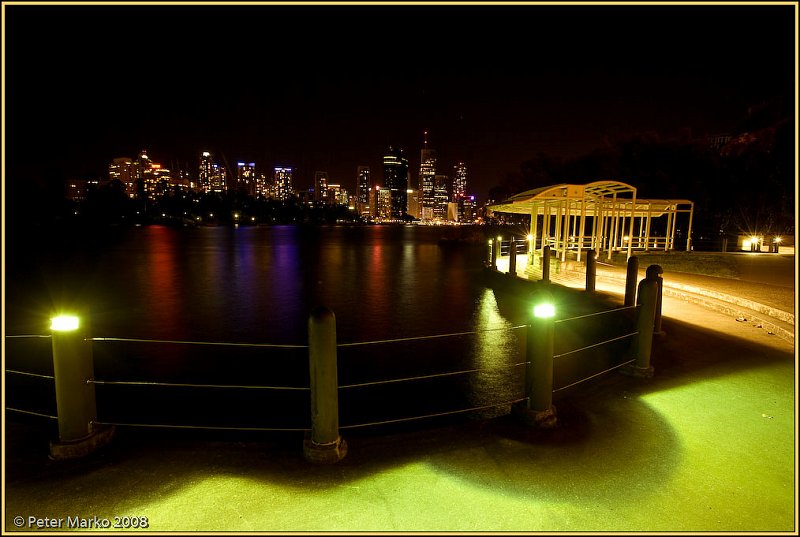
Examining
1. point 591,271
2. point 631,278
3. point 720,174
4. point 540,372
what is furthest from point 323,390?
point 720,174

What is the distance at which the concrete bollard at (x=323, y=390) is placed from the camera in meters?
3.62

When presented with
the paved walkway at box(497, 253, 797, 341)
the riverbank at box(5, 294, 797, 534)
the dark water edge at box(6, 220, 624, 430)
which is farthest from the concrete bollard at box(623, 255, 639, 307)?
the riverbank at box(5, 294, 797, 534)

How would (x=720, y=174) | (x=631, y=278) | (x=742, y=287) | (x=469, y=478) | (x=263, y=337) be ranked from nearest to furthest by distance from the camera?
(x=469, y=478)
(x=631, y=278)
(x=263, y=337)
(x=742, y=287)
(x=720, y=174)

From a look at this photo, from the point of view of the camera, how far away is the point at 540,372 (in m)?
4.45

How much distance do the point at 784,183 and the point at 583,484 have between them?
28641mm

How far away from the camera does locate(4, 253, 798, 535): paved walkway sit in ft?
10.0

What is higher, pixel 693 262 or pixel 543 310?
pixel 543 310

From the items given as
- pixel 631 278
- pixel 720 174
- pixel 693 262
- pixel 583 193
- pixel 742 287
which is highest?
pixel 720 174

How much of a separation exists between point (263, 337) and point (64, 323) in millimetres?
7810

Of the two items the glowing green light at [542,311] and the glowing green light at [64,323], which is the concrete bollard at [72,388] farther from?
the glowing green light at [542,311]

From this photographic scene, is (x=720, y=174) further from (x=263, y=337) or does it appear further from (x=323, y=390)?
(x=323, y=390)

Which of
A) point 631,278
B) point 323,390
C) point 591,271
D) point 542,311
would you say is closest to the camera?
point 323,390

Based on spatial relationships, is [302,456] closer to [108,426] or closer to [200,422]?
[108,426]

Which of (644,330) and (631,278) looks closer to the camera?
(644,330)
